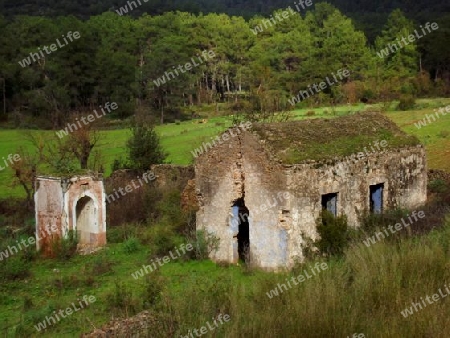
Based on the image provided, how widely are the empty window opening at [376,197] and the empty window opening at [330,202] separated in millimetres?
2501

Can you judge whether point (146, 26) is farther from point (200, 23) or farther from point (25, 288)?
point (25, 288)

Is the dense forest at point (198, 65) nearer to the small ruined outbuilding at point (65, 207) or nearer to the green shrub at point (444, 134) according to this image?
the green shrub at point (444, 134)

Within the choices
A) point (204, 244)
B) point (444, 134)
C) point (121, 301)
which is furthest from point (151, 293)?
point (444, 134)

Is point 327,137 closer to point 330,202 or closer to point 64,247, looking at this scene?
point 330,202

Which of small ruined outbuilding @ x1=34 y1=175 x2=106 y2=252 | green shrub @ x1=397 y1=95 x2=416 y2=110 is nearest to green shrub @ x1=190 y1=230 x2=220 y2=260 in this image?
small ruined outbuilding @ x1=34 y1=175 x2=106 y2=252

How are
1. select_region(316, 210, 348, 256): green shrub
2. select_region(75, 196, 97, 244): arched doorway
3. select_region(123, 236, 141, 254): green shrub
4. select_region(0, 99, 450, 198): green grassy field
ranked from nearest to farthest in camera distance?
select_region(316, 210, 348, 256): green shrub → select_region(123, 236, 141, 254): green shrub → select_region(75, 196, 97, 244): arched doorway → select_region(0, 99, 450, 198): green grassy field

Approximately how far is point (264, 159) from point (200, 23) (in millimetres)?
58627

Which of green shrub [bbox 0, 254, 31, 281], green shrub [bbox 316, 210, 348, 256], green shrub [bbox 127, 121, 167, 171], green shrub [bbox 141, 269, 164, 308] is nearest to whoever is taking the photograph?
green shrub [bbox 141, 269, 164, 308]

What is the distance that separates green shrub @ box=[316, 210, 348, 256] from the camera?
16.4 meters

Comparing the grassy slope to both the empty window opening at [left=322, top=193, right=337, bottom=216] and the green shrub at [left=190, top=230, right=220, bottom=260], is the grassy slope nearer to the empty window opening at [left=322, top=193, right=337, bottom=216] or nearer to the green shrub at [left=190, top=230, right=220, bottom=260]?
the empty window opening at [left=322, top=193, right=337, bottom=216]

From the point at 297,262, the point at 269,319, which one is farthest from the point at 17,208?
the point at 269,319

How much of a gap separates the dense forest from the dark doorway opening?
2931cm

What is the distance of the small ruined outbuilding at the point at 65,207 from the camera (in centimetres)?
2053

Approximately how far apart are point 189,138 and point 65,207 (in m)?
23.8
